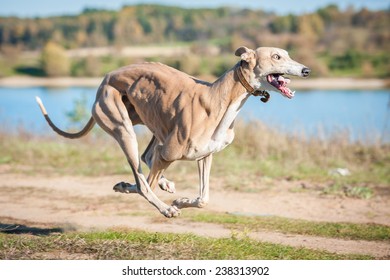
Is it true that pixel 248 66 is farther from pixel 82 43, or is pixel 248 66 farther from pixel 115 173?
pixel 82 43

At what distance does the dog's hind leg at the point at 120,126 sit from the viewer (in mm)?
7336

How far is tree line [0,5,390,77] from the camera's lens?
4919cm

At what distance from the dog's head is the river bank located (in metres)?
35.1

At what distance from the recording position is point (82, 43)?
57281mm

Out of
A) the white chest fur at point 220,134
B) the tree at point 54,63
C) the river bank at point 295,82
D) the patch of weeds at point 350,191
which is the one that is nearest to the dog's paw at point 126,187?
the white chest fur at point 220,134

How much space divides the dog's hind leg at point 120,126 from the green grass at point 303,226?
2020 millimetres

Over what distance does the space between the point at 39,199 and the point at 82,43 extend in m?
47.9

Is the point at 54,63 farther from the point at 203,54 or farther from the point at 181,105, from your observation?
the point at 181,105

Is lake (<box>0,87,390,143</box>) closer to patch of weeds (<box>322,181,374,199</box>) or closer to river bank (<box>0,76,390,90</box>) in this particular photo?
river bank (<box>0,76,390,90</box>)

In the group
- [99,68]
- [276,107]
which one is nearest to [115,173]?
[276,107]

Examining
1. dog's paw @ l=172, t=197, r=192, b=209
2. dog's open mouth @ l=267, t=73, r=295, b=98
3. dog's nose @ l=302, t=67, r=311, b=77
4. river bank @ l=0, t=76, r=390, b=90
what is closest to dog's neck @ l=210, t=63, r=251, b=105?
dog's open mouth @ l=267, t=73, r=295, b=98

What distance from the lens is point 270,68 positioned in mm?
6656

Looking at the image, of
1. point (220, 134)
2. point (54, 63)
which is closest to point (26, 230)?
point (220, 134)

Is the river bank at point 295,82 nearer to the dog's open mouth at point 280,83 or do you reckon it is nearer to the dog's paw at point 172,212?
the dog's paw at point 172,212
